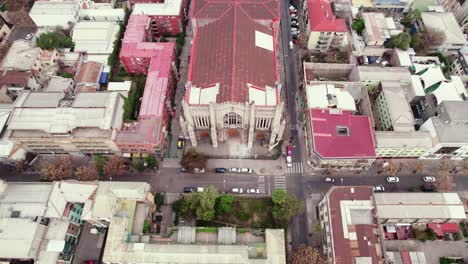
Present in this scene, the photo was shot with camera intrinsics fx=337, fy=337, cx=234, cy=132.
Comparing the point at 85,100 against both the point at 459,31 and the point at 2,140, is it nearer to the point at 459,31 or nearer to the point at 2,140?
the point at 2,140

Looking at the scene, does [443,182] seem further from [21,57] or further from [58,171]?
[21,57]

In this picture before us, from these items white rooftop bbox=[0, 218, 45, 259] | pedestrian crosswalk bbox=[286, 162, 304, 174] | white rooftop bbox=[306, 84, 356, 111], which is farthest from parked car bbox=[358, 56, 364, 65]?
white rooftop bbox=[0, 218, 45, 259]

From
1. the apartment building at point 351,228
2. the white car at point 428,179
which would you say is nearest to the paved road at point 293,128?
the apartment building at point 351,228

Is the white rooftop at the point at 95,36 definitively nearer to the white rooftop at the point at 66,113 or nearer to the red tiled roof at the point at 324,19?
the white rooftop at the point at 66,113

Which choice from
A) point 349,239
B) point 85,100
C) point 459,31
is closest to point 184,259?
point 349,239

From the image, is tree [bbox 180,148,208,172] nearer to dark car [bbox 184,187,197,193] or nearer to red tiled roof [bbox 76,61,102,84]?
dark car [bbox 184,187,197,193]

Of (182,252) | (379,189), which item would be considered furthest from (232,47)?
(379,189)
